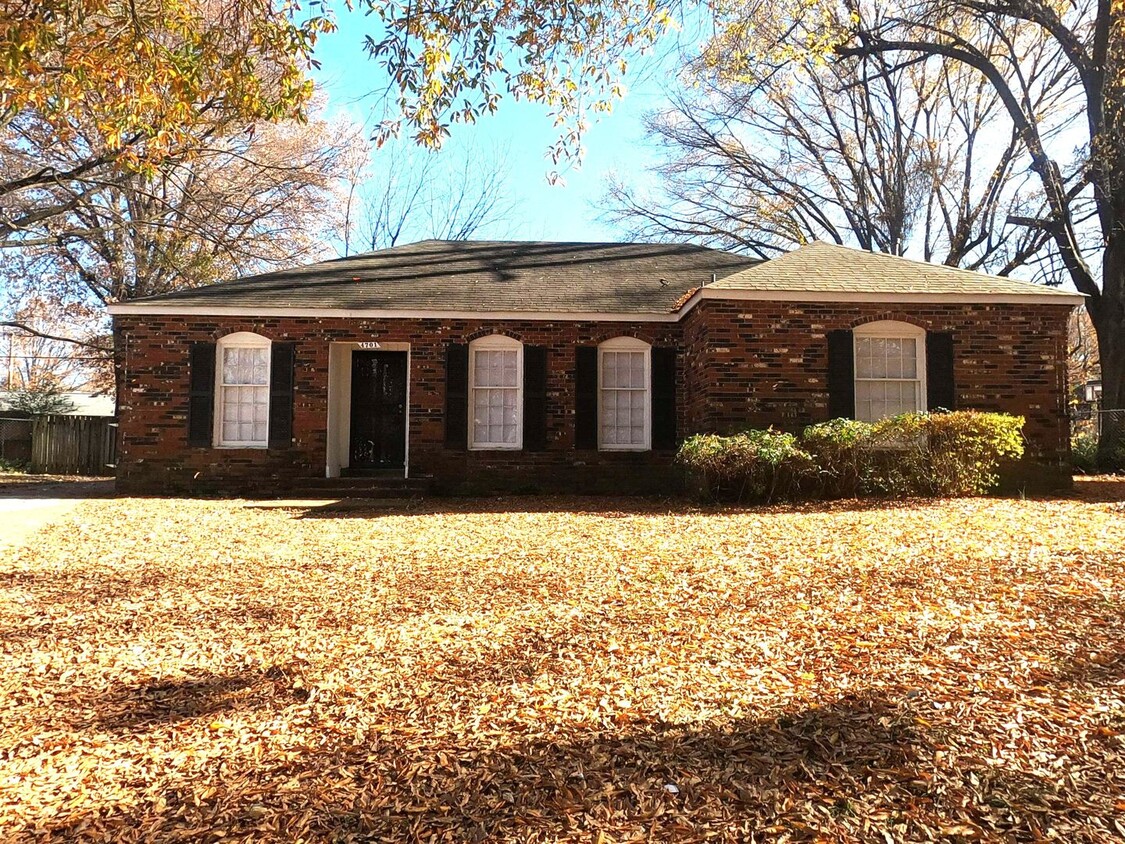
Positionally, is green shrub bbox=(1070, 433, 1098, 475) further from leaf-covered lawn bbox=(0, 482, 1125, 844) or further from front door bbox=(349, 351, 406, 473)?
front door bbox=(349, 351, 406, 473)

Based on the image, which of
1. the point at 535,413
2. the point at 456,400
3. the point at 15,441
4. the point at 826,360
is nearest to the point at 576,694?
the point at 826,360

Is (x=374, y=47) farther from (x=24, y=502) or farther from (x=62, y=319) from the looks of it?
(x=62, y=319)

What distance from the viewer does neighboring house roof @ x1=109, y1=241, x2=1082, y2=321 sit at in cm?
1040

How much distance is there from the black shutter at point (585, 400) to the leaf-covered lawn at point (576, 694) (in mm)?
6122

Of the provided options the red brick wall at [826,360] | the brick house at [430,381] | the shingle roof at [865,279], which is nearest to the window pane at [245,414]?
the brick house at [430,381]

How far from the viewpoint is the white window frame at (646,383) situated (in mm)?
11961

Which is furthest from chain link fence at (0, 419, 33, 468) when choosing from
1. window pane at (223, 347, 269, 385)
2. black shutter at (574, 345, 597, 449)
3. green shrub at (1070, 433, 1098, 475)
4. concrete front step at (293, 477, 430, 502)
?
green shrub at (1070, 433, 1098, 475)

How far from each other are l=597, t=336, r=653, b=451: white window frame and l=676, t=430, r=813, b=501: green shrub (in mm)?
2849

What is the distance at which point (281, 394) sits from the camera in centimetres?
1170

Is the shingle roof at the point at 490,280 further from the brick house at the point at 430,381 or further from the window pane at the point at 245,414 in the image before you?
the window pane at the point at 245,414

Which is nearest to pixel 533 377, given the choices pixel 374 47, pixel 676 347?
pixel 676 347

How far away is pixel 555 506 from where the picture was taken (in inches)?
380

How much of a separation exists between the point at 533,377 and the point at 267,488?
4845 millimetres

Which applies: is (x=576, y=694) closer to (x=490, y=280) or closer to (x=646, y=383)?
(x=646, y=383)
